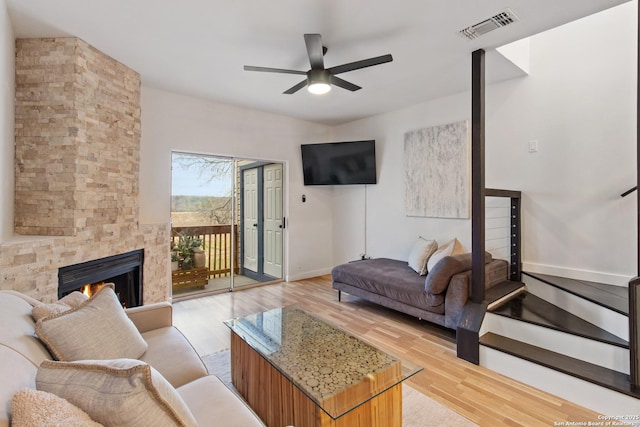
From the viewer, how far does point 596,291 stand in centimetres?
263

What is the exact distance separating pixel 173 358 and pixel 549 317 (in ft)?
9.40

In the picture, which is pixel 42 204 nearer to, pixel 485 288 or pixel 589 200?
pixel 485 288

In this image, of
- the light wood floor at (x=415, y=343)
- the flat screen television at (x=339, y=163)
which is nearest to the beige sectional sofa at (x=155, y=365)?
the light wood floor at (x=415, y=343)

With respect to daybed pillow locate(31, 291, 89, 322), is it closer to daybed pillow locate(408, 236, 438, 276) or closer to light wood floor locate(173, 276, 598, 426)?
light wood floor locate(173, 276, 598, 426)

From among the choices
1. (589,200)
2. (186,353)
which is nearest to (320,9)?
(186,353)

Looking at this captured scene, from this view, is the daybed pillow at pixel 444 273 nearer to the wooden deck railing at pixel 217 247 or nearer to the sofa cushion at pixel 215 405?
the sofa cushion at pixel 215 405

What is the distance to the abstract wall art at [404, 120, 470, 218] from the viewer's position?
3754mm

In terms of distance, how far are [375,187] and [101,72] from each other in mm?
3743

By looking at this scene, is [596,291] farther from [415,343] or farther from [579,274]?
[415,343]

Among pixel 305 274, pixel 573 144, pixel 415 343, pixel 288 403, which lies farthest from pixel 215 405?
pixel 305 274

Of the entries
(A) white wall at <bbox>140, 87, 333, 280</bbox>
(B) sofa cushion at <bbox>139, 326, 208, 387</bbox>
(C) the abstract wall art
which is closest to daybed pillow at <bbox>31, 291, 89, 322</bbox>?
(B) sofa cushion at <bbox>139, 326, 208, 387</bbox>

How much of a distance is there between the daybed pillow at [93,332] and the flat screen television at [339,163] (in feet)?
12.2

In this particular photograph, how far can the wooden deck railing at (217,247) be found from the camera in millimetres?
4428

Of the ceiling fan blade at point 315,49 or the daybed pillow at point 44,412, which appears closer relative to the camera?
the daybed pillow at point 44,412
